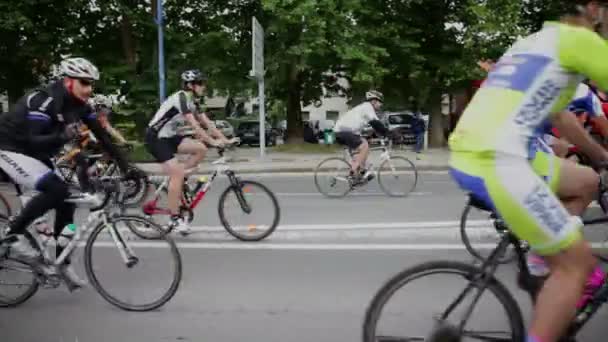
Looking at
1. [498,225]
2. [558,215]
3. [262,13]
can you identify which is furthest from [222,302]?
[262,13]

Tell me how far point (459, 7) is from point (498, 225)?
2603 centimetres

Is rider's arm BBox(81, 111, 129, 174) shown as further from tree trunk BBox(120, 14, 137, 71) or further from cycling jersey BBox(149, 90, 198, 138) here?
tree trunk BBox(120, 14, 137, 71)

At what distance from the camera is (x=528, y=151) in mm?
2848

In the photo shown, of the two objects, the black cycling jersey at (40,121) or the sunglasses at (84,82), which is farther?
the sunglasses at (84,82)

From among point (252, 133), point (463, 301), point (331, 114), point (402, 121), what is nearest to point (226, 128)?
point (252, 133)

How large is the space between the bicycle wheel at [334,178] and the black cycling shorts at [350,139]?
0.36m

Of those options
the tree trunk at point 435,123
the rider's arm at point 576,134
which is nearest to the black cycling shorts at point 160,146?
the rider's arm at point 576,134

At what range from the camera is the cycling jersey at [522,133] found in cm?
271

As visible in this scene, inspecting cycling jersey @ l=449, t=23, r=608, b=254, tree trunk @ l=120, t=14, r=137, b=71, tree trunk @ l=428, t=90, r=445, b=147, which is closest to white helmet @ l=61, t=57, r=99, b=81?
cycling jersey @ l=449, t=23, r=608, b=254

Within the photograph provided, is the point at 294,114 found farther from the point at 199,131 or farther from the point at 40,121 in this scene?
the point at 40,121

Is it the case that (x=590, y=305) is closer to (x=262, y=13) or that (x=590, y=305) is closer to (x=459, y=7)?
(x=262, y=13)

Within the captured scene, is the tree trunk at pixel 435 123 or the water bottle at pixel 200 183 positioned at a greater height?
the water bottle at pixel 200 183

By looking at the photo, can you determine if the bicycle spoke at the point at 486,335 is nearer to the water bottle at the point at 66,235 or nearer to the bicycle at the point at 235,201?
the water bottle at the point at 66,235

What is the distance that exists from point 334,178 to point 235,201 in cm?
450
